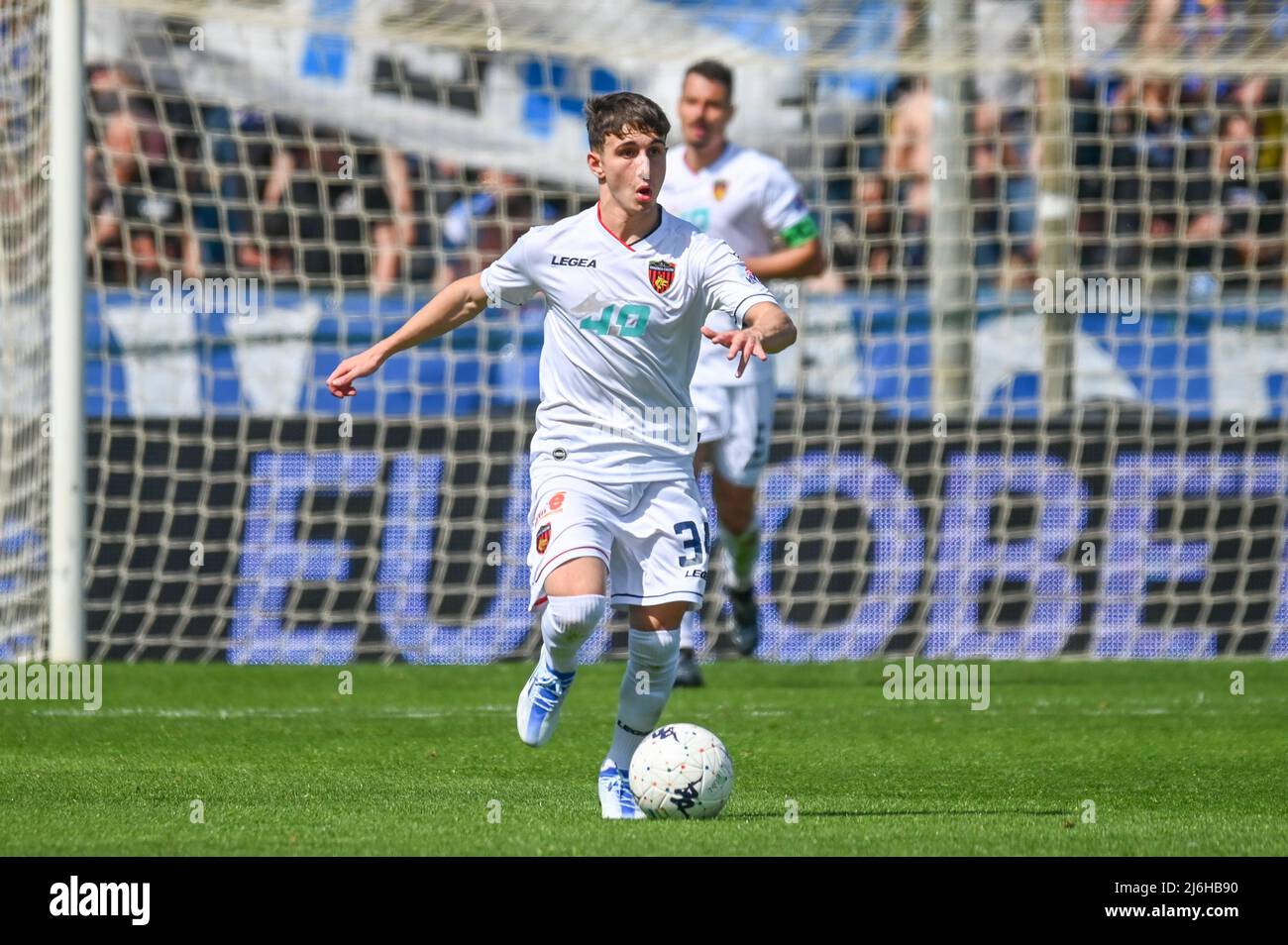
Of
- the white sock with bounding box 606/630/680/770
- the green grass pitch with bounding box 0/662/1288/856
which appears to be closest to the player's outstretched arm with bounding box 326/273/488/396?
the white sock with bounding box 606/630/680/770

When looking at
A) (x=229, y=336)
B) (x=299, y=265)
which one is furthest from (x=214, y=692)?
(x=299, y=265)

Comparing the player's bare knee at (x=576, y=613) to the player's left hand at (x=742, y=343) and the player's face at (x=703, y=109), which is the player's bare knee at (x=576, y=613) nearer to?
the player's left hand at (x=742, y=343)

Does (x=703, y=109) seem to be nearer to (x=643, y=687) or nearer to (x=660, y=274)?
(x=660, y=274)

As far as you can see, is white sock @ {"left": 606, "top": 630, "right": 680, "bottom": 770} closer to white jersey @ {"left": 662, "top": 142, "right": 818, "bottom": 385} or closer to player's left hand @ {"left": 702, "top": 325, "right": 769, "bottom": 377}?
player's left hand @ {"left": 702, "top": 325, "right": 769, "bottom": 377}

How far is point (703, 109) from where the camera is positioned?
29.5 ft

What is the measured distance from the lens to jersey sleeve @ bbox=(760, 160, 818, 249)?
9070mm

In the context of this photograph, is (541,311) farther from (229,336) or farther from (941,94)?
(941,94)
